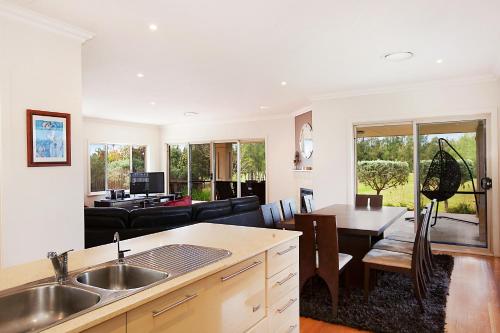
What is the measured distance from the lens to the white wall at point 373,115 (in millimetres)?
4863

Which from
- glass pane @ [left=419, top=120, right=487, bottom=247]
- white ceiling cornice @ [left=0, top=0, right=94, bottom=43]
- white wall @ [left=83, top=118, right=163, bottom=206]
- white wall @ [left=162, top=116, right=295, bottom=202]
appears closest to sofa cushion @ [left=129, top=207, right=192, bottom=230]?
white ceiling cornice @ [left=0, top=0, right=94, bottom=43]

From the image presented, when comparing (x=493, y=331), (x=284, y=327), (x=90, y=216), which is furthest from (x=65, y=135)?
(x=493, y=331)

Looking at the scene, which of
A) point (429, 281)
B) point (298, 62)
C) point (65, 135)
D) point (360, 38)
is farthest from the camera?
point (298, 62)

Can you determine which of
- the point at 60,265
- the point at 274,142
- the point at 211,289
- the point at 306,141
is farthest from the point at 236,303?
the point at 274,142

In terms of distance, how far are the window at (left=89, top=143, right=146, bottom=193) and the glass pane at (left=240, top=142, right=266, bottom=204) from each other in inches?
121

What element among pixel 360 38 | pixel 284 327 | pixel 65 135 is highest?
pixel 360 38

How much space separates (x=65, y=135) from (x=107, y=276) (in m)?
1.97

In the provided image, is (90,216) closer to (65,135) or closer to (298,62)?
(65,135)

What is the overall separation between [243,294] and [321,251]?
4.89ft

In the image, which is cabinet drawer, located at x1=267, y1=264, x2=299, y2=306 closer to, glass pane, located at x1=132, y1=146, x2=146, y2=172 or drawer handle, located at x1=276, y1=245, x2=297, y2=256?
drawer handle, located at x1=276, y1=245, x2=297, y2=256

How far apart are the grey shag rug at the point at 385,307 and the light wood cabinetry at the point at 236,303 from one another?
0.80m

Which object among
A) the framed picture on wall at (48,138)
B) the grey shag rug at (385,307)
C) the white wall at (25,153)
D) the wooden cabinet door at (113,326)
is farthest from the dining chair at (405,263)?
the framed picture on wall at (48,138)

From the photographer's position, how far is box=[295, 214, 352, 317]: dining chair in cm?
299

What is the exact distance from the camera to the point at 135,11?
111 inches
